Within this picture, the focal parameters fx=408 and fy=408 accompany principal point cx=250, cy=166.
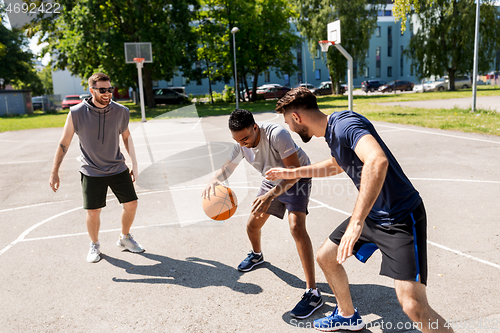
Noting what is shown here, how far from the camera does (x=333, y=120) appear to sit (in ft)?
9.05

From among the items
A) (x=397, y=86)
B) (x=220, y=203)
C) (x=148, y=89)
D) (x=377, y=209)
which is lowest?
(x=220, y=203)

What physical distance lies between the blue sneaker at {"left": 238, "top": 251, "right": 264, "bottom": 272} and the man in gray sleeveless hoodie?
61.9 inches

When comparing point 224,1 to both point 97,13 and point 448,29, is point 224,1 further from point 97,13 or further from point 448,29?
point 448,29

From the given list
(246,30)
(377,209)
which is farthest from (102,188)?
(246,30)

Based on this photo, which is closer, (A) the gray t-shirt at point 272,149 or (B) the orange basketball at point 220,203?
(A) the gray t-shirt at point 272,149

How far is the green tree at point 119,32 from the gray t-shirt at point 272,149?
86.3 feet

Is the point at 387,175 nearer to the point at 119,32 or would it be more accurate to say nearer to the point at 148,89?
the point at 119,32

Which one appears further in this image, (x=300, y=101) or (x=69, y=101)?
(x=69, y=101)

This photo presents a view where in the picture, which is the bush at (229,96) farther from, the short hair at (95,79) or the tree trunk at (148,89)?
the short hair at (95,79)

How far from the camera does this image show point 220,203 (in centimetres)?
448

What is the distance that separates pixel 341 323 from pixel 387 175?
Result: 137 cm

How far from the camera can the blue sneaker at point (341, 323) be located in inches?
128

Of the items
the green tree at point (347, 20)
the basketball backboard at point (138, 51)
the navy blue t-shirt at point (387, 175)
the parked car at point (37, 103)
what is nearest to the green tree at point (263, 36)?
the green tree at point (347, 20)

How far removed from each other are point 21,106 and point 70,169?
100 feet
